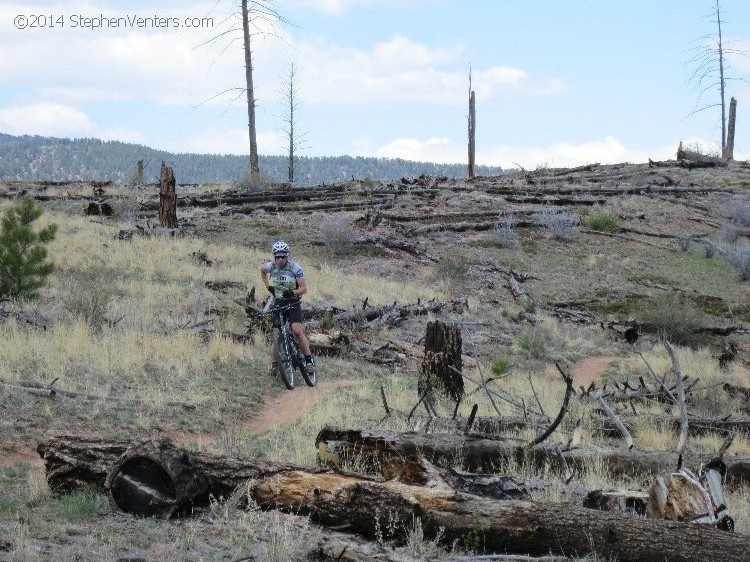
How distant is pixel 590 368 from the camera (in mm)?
18547

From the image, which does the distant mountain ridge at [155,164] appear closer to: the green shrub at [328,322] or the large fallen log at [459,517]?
the green shrub at [328,322]

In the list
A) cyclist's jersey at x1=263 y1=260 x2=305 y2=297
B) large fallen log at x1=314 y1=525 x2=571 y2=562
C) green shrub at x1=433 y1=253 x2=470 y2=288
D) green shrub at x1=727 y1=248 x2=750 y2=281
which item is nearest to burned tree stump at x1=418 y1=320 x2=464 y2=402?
cyclist's jersey at x1=263 y1=260 x2=305 y2=297

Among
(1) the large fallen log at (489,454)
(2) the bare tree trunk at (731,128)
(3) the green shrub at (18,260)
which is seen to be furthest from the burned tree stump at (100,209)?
(2) the bare tree trunk at (731,128)

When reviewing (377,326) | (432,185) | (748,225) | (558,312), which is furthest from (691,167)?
(377,326)

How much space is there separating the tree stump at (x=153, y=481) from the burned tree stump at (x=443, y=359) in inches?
274

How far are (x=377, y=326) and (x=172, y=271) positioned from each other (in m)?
6.35

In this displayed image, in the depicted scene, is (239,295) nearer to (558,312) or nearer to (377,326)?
(377,326)

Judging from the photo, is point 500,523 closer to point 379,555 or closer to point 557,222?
point 379,555

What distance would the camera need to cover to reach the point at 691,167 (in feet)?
157

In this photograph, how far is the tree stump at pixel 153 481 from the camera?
618 centimetres

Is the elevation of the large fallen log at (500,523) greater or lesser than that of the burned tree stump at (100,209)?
lesser

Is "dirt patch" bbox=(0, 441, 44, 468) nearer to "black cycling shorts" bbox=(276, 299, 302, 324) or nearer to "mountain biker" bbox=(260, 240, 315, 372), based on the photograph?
"mountain biker" bbox=(260, 240, 315, 372)

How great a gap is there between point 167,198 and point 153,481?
75.7ft

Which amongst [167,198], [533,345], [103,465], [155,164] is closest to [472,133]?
[167,198]
